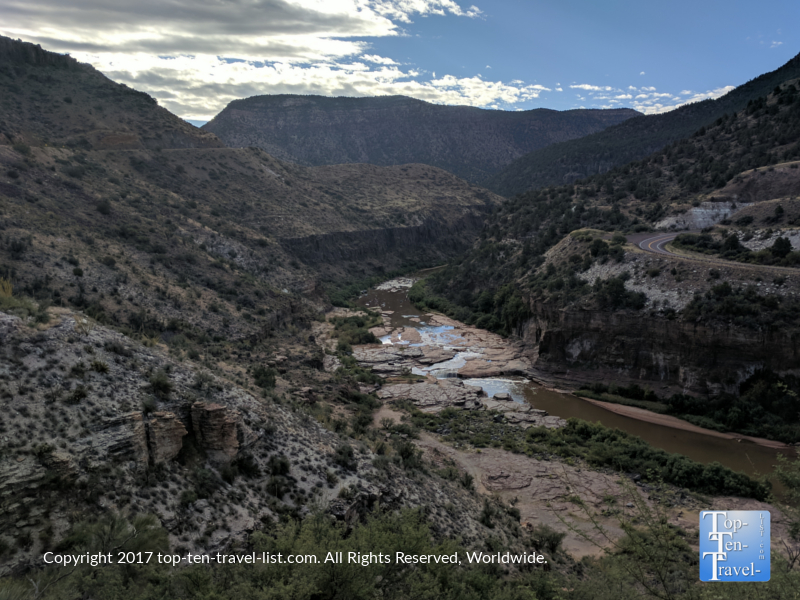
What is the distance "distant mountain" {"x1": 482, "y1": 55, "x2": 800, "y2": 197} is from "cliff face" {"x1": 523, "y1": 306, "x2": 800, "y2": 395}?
86116mm

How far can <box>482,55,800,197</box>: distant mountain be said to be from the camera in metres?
109

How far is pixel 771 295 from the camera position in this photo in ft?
104

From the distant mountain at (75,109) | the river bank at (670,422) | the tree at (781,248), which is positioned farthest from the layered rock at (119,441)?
the distant mountain at (75,109)

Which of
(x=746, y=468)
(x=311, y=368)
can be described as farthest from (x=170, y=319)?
(x=746, y=468)

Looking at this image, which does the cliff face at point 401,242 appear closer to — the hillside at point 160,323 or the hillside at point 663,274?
the hillside at point 160,323

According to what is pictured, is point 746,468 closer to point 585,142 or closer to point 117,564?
point 117,564

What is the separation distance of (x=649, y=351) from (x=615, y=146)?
113 meters

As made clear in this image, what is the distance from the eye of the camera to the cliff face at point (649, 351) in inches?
1209

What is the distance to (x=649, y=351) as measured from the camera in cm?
3519

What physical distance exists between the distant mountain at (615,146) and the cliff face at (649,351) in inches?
3390

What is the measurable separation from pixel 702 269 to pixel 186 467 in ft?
116

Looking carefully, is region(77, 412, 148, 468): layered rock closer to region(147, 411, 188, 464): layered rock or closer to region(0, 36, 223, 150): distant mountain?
region(147, 411, 188, 464): layered rock

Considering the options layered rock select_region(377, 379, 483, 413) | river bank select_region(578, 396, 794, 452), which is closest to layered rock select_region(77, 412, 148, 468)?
layered rock select_region(377, 379, 483, 413)

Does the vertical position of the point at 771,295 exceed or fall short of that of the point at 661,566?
it exceeds it
